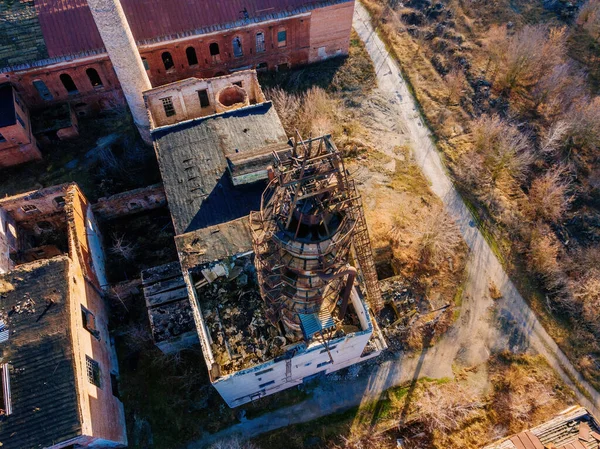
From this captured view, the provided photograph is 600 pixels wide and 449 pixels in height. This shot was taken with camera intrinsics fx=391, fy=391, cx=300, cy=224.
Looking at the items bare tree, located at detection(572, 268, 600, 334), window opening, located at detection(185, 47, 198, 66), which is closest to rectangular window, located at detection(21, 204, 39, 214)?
window opening, located at detection(185, 47, 198, 66)

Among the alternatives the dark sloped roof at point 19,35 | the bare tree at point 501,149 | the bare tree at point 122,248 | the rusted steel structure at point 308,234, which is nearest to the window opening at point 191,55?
the dark sloped roof at point 19,35

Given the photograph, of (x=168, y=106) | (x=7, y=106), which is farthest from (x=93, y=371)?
(x=7, y=106)

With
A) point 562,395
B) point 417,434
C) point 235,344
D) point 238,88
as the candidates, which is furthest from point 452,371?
point 238,88

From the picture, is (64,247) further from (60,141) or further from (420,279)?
(420,279)

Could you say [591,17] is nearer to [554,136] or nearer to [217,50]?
[554,136]

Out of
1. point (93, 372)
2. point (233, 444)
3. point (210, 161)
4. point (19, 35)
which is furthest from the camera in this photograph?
point (19, 35)

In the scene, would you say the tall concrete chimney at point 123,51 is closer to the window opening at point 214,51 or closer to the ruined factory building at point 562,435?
the window opening at point 214,51
